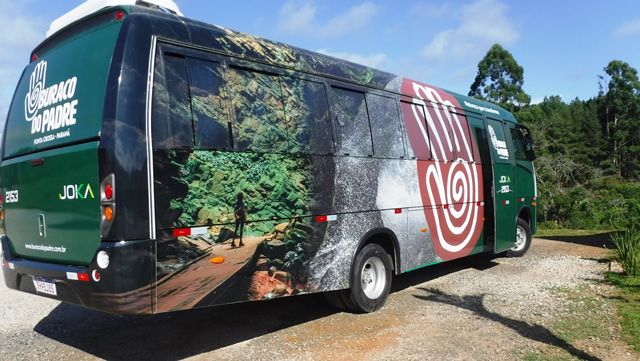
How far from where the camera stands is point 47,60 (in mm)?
5113

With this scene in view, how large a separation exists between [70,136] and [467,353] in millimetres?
4176

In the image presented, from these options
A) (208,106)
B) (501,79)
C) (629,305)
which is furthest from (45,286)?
(501,79)

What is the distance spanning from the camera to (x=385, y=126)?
22.3ft

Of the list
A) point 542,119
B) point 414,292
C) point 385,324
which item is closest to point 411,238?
point 414,292

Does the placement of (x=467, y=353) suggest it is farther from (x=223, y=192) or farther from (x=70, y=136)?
(x=70, y=136)

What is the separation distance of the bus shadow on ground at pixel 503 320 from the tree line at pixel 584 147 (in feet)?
26.4

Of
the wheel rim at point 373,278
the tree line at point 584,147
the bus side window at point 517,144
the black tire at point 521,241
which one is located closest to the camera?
the wheel rim at point 373,278

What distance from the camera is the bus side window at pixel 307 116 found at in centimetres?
538

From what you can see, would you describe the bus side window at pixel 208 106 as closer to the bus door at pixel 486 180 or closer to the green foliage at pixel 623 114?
the bus door at pixel 486 180

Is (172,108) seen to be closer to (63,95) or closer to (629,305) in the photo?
(63,95)

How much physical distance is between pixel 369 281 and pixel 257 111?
2.81 metres

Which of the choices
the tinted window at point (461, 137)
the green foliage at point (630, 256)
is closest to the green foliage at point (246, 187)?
the tinted window at point (461, 137)

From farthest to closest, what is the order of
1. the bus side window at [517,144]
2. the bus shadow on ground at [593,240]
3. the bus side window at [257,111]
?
1. the bus shadow on ground at [593,240]
2. the bus side window at [517,144]
3. the bus side window at [257,111]

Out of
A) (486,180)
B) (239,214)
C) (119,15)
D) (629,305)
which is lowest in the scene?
(629,305)
